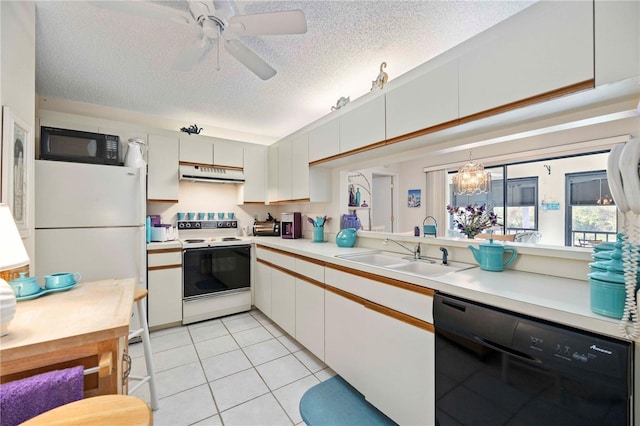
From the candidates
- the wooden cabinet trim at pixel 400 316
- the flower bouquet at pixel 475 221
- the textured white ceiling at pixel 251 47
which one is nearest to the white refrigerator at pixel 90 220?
the textured white ceiling at pixel 251 47

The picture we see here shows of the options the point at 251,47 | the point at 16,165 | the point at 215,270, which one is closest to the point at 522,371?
the point at 251,47

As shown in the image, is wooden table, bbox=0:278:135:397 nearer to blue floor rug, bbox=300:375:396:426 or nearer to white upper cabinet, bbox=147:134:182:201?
blue floor rug, bbox=300:375:396:426

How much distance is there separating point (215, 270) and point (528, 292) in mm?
2904

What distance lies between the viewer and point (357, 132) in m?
2.23

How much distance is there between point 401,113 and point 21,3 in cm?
237

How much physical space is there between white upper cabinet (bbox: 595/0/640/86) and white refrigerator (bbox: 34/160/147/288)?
3.23 m

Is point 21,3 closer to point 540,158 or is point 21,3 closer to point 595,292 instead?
point 595,292

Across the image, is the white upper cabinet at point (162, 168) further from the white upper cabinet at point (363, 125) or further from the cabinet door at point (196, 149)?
the white upper cabinet at point (363, 125)

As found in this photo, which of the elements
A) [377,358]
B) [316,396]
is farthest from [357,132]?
Answer: [316,396]

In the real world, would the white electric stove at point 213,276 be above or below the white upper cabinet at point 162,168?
below

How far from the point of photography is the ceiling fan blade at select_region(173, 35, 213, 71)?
64.0 inches

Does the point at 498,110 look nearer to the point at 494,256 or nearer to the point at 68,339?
the point at 494,256

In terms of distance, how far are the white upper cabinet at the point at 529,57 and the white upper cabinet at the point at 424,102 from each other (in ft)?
0.22

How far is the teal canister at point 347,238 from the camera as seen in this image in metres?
2.55
